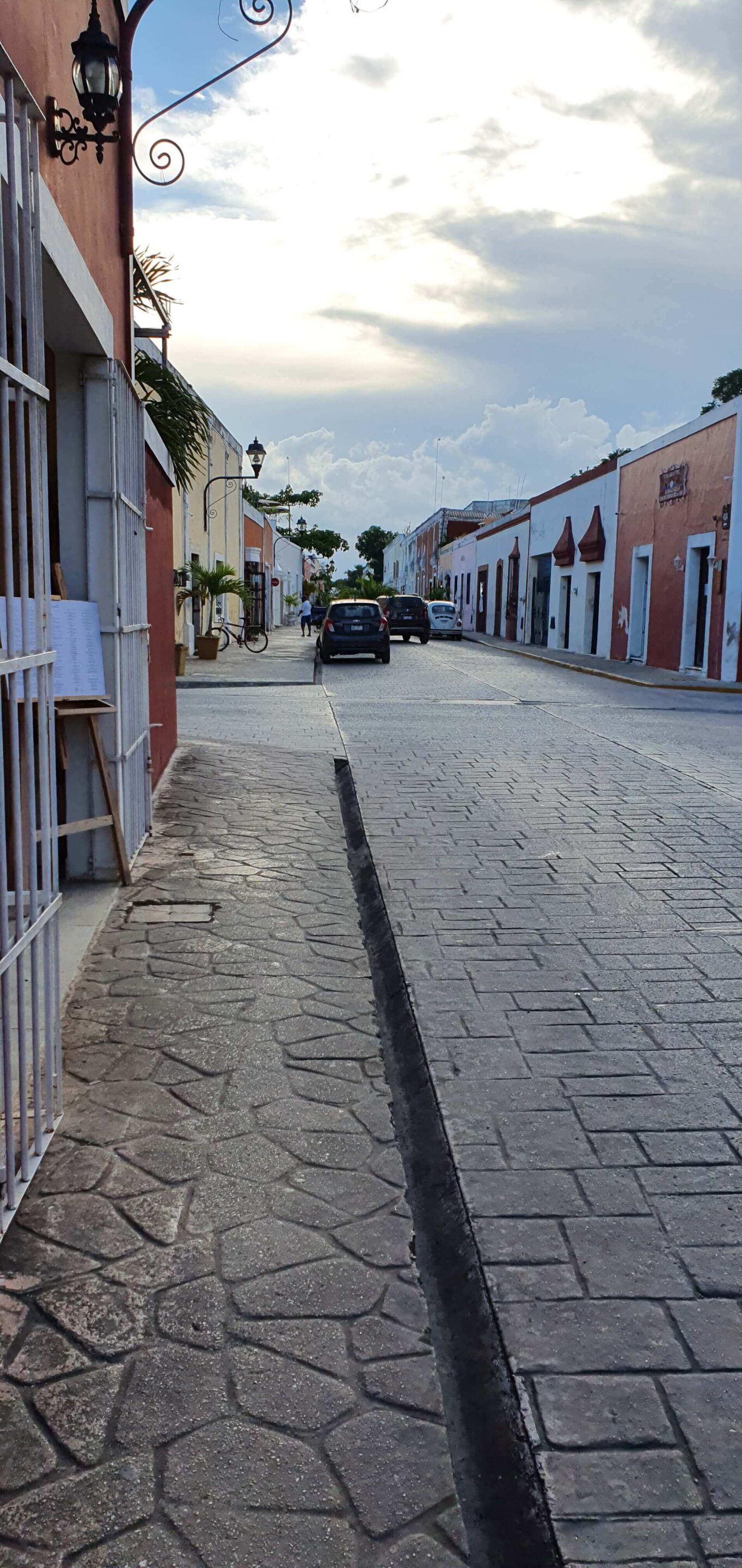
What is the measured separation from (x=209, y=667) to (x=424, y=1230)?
2083 cm

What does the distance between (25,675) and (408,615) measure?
116ft

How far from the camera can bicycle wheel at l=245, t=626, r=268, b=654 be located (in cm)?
3016

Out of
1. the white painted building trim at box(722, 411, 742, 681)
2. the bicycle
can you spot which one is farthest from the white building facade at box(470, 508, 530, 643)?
the white painted building trim at box(722, 411, 742, 681)

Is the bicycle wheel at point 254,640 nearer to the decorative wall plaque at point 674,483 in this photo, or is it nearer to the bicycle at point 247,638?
the bicycle at point 247,638

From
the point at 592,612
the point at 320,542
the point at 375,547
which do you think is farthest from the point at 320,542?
the point at 592,612

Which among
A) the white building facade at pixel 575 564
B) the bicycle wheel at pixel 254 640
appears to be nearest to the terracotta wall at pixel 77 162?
the bicycle wheel at pixel 254 640

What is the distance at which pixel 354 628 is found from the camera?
2636 cm

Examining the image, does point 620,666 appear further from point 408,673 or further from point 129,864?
point 129,864

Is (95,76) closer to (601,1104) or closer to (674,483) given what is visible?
(601,1104)

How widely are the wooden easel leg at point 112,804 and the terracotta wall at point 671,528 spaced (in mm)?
17635

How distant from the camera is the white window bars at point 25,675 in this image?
291 centimetres

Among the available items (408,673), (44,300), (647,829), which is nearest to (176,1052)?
(44,300)

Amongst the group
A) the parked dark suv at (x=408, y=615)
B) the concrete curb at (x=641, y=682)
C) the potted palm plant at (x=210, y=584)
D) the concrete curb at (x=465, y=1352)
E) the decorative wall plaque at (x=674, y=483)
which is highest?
the decorative wall plaque at (x=674, y=483)

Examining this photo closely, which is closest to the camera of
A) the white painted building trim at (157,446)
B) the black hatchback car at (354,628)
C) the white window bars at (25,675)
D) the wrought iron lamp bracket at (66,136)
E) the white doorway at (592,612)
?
the white window bars at (25,675)
